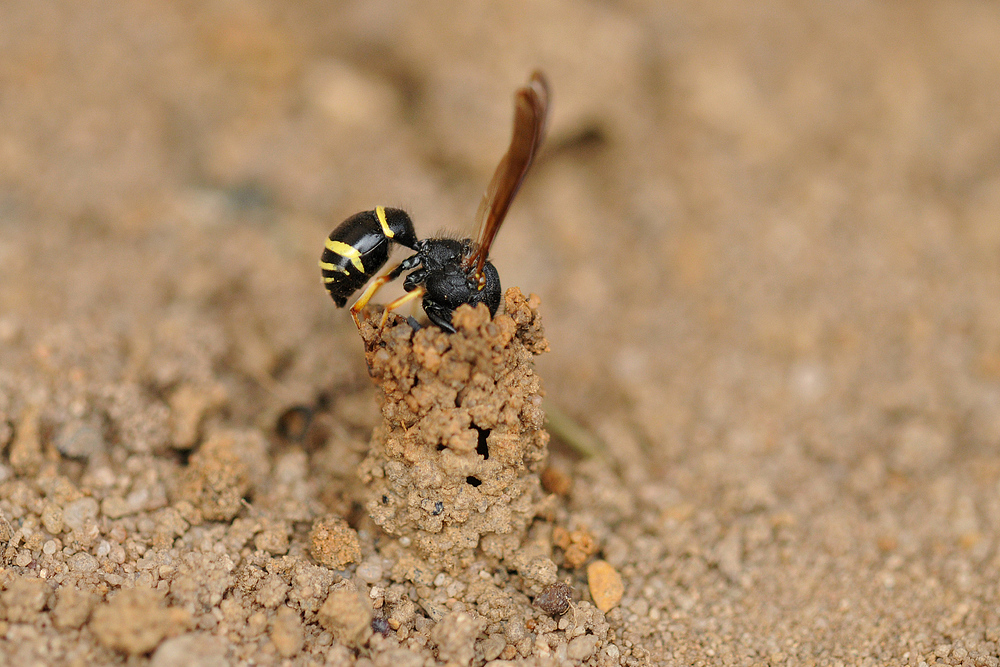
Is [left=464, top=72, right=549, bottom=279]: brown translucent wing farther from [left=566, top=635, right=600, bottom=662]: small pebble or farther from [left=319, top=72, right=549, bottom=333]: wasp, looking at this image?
[left=566, top=635, right=600, bottom=662]: small pebble

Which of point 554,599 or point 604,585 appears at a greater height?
point 604,585

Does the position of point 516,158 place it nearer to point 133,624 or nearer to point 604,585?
point 604,585

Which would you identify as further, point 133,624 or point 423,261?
point 423,261

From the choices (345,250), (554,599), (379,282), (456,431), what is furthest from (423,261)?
(554,599)

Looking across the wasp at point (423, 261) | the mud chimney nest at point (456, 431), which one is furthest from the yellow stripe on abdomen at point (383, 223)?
the mud chimney nest at point (456, 431)

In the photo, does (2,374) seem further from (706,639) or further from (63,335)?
(706,639)

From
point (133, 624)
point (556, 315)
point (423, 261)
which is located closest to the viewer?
point (133, 624)

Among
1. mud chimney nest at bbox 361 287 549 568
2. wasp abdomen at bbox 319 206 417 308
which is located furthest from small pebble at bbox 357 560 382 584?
wasp abdomen at bbox 319 206 417 308
